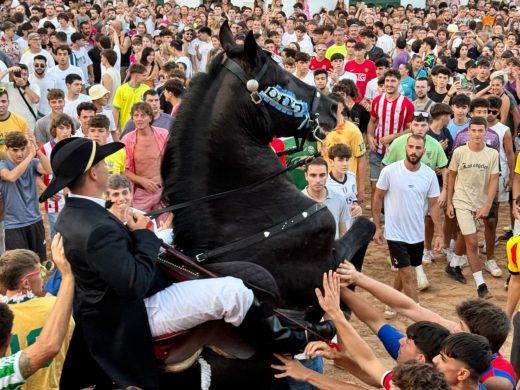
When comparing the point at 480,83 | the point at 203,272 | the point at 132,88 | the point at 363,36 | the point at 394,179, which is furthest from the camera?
the point at 363,36

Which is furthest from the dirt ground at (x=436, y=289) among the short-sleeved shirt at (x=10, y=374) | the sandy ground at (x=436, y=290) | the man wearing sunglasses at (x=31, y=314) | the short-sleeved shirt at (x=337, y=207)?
the short-sleeved shirt at (x=10, y=374)

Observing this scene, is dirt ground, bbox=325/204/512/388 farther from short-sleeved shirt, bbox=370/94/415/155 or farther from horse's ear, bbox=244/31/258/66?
horse's ear, bbox=244/31/258/66

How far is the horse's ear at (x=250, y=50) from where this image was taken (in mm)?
4078

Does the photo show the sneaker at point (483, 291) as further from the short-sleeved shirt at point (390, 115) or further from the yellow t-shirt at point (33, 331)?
the yellow t-shirt at point (33, 331)

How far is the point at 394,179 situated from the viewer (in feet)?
27.0

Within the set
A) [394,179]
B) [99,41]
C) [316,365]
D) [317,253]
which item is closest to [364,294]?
[394,179]

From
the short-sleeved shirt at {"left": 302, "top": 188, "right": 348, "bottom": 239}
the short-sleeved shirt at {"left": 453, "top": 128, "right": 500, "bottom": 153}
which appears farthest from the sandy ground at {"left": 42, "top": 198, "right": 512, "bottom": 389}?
the short-sleeved shirt at {"left": 453, "top": 128, "right": 500, "bottom": 153}

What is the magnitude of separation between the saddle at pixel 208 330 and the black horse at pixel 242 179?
12 centimetres

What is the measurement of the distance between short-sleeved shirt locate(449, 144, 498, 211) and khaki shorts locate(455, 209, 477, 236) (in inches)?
1.9

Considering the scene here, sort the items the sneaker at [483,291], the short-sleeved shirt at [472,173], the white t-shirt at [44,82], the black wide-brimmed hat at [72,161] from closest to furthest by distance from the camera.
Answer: the black wide-brimmed hat at [72,161]
the sneaker at [483,291]
the short-sleeved shirt at [472,173]
the white t-shirt at [44,82]

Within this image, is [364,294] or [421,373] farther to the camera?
[364,294]

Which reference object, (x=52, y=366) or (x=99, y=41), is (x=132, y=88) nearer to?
(x=99, y=41)

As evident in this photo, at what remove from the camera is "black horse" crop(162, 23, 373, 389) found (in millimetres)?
4059

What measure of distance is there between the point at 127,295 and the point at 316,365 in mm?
1779
